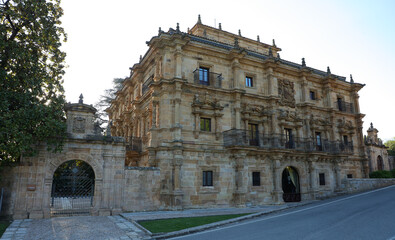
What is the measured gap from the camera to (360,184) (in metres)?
24.0

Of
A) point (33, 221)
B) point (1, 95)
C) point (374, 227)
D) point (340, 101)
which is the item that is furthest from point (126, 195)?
point (340, 101)

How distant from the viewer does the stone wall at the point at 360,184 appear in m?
23.4

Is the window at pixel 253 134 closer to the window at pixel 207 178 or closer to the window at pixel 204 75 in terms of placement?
the window at pixel 207 178

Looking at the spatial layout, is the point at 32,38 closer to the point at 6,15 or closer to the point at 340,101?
the point at 6,15

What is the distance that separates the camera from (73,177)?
14.6m

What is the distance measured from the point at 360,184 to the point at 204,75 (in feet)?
57.1

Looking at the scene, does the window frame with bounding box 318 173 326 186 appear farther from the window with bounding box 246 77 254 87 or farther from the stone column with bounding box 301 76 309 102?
the window with bounding box 246 77 254 87

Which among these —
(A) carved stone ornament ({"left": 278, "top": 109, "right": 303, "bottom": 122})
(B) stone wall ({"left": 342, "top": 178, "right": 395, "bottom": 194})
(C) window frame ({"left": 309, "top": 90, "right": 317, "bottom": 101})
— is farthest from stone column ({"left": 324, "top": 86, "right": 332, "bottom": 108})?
(B) stone wall ({"left": 342, "top": 178, "right": 395, "bottom": 194})

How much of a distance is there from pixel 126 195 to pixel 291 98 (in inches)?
641

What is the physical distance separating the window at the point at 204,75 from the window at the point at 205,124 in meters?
2.84

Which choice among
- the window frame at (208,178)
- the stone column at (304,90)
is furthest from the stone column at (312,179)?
the window frame at (208,178)

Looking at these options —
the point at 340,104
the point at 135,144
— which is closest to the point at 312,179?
the point at 340,104

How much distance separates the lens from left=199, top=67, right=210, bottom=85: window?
2005 centimetres

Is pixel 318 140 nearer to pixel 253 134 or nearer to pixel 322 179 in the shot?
pixel 322 179
